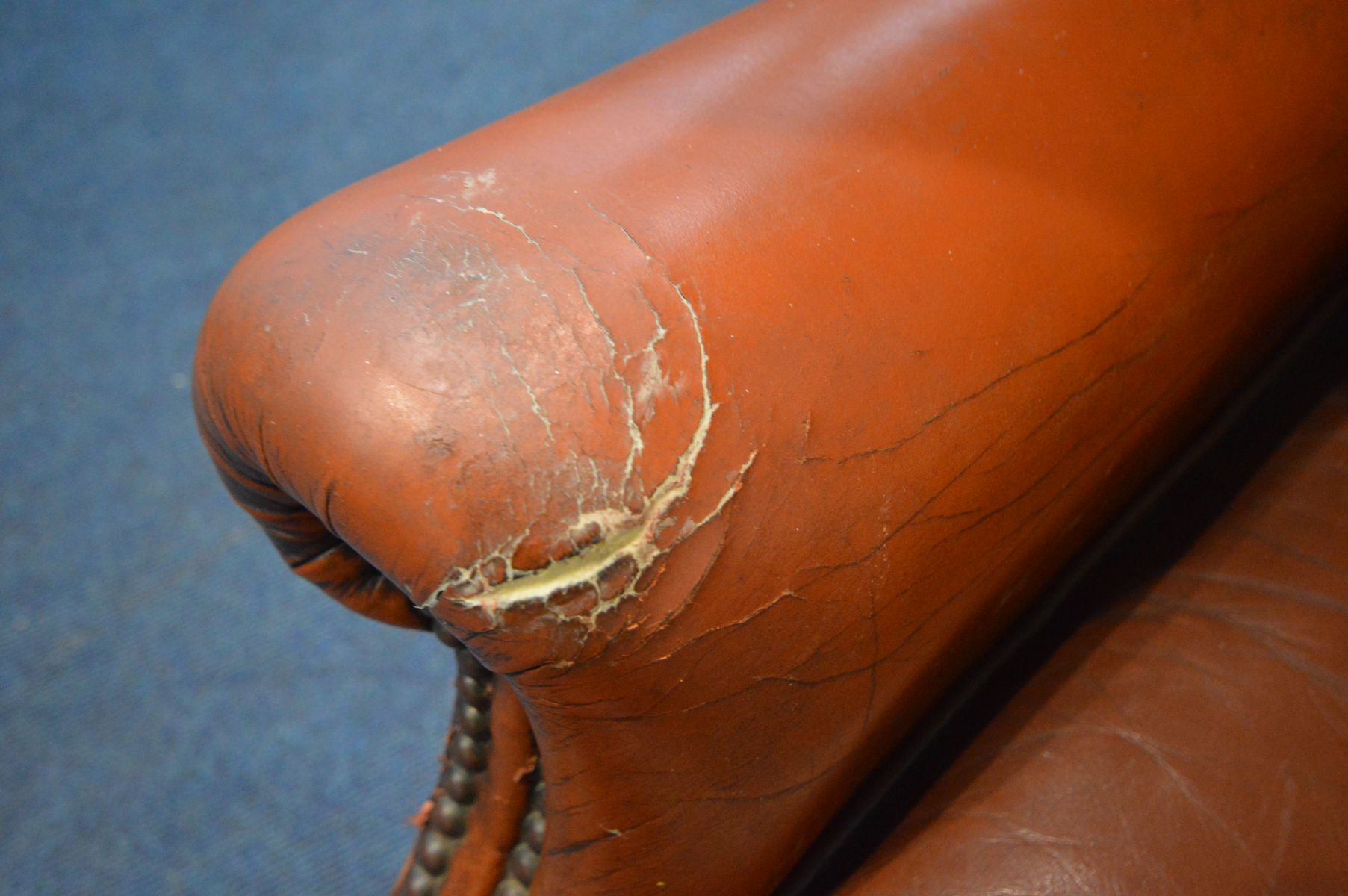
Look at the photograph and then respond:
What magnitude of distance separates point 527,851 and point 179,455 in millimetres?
974

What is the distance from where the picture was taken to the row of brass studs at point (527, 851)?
1.62 ft

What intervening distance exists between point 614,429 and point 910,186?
0.17 m

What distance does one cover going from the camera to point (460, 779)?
52cm

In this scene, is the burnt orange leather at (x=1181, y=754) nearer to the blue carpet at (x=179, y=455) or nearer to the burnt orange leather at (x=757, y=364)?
the burnt orange leather at (x=757, y=364)

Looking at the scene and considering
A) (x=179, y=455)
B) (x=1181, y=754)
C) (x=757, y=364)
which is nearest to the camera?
(x=757, y=364)

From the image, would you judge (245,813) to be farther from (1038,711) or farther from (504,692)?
(1038,711)

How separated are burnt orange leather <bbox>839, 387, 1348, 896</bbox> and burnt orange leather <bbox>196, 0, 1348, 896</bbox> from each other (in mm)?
49

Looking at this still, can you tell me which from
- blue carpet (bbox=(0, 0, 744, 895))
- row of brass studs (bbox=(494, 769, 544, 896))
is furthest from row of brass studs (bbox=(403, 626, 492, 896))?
blue carpet (bbox=(0, 0, 744, 895))

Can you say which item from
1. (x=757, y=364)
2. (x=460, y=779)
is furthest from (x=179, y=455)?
(x=757, y=364)

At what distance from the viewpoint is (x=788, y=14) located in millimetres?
494

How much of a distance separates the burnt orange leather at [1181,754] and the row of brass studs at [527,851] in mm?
145

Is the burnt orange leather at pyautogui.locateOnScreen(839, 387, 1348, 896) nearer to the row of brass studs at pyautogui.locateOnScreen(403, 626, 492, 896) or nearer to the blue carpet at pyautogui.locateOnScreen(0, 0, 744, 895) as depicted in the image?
the row of brass studs at pyautogui.locateOnScreen(403, 626, 492, 896)

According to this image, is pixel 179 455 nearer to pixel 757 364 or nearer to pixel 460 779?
pixel 460 779

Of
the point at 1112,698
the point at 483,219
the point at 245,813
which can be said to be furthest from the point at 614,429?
the point at 245,813
